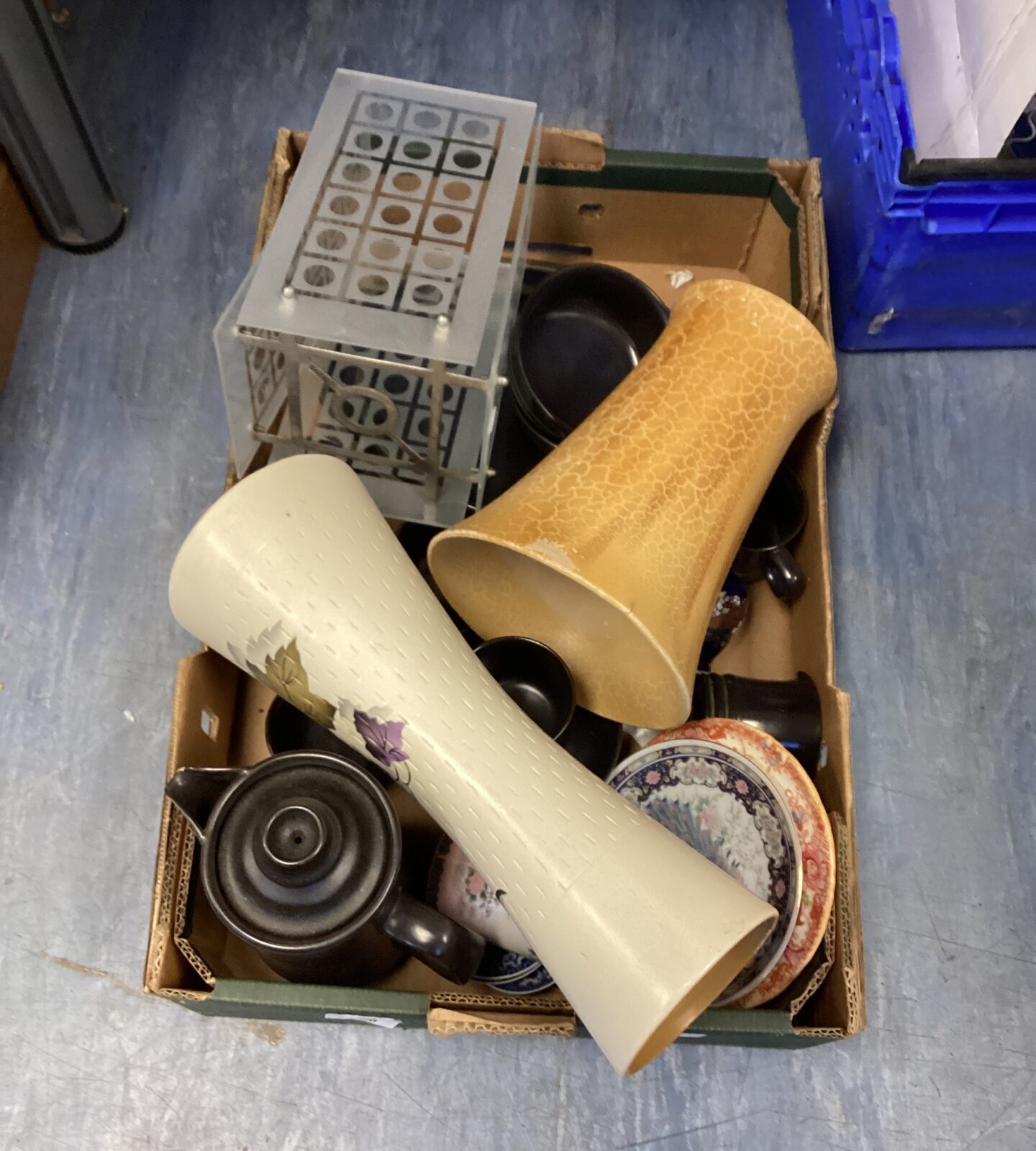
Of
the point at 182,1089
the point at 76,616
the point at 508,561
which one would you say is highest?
the point at 508,561

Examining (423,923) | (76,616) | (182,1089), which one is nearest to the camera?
(423,923)

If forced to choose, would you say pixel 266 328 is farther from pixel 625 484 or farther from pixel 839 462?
pixel 839 462

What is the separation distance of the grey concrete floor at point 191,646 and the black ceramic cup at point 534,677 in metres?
0.21

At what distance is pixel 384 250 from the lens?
583mm

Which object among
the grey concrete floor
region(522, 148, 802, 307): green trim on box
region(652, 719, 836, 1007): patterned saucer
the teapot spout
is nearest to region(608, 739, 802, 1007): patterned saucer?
region(652, 719, 836, 1007): patterned saucer

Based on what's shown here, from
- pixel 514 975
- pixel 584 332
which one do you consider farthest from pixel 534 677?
pixel 584 332

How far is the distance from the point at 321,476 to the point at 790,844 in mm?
332

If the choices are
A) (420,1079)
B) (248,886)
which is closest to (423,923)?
(248,886)

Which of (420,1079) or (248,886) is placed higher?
(248,886)

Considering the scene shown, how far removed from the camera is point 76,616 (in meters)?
0.74

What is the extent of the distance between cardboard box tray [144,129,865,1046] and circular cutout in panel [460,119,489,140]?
11cm

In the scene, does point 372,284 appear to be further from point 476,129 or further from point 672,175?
point 672,175

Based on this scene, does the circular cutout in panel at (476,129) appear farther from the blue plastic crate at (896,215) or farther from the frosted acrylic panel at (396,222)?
the blue plastic crate at (896,215)

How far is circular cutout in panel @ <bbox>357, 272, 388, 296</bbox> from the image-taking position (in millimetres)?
568
